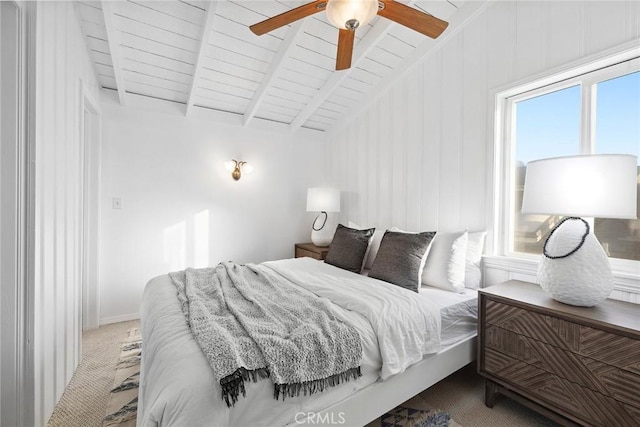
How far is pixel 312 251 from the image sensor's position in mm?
3512

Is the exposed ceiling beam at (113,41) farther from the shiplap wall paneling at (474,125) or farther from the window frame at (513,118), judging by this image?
the window frame at (513,118)

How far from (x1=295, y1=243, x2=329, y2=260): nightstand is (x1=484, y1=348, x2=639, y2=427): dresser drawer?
194cm

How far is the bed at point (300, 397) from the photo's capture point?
39.7 inches

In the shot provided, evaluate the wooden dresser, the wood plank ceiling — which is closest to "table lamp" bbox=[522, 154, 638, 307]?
the wooden dresser

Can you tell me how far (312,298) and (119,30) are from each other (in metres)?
2.44

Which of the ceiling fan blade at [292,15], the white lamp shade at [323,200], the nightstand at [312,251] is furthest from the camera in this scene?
the white lamp shade at [323,200]

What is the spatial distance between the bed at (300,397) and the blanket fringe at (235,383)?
0.09ft

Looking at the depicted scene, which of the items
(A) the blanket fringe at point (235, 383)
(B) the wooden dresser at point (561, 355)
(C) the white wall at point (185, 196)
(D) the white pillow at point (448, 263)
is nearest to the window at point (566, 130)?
(D) the white pillow at point (448, 263)

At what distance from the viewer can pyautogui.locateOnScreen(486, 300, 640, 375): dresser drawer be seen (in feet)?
4.21

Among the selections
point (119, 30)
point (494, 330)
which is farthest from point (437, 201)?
point (119, 30)

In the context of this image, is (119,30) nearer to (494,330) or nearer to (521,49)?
(521,49)

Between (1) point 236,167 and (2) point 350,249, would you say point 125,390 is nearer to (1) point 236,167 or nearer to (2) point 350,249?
(2) point 350,249

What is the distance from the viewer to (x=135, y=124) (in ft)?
10.0

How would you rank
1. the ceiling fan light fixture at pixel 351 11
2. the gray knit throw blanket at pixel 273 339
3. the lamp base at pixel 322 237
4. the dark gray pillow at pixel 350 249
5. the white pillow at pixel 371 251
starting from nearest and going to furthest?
the gray knit throw blanket at pixel 273 339, the ceiling fan light fixture at pixel 351 11, the dark gray pillow at pixel 350 249, the white pillow at pixel 371 251, the lamp base at pixel 322 237
